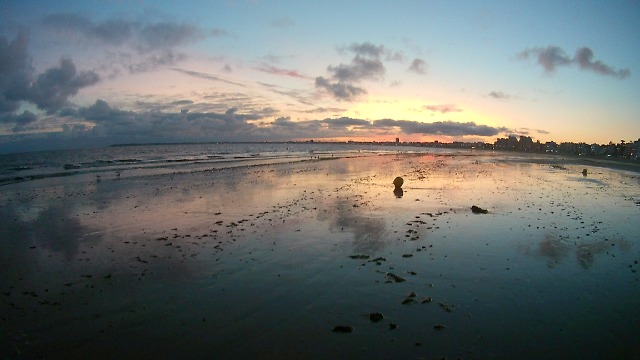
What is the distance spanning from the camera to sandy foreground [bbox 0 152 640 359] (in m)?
7.82

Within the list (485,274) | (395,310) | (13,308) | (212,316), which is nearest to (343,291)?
(395,310)

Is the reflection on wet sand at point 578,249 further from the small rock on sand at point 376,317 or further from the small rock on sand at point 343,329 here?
the small rock on sand at point 343,329

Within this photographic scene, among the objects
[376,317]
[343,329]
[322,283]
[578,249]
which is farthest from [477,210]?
[343,329]

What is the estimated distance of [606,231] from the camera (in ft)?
57.5

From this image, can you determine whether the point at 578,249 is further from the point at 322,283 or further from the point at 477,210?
the point at 322,283

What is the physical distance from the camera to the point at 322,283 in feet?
36.1

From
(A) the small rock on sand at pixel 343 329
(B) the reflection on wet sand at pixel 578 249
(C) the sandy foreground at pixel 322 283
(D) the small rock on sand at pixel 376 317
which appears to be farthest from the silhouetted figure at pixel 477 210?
(A) the small rock on sand at pixel 343 329

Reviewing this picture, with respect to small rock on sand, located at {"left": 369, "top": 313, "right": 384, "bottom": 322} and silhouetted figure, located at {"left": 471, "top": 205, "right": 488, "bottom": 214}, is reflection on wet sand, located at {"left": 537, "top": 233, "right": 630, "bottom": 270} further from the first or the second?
small rock on sand, located at {"left": 369, "top": 313, "right": 384, "bottom": 322}

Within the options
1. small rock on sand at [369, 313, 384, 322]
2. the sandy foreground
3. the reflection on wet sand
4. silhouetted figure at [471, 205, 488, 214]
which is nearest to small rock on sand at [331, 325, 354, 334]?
the sandy foreground

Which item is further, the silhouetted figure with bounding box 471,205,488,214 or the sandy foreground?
the silhouetted figure with bounding box 471,205,488,214

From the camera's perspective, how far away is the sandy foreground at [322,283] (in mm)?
7816

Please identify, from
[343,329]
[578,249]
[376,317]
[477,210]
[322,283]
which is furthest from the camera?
[477,210]

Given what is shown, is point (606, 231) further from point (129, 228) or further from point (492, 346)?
point (129, 228)

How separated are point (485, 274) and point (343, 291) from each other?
5062 mm
